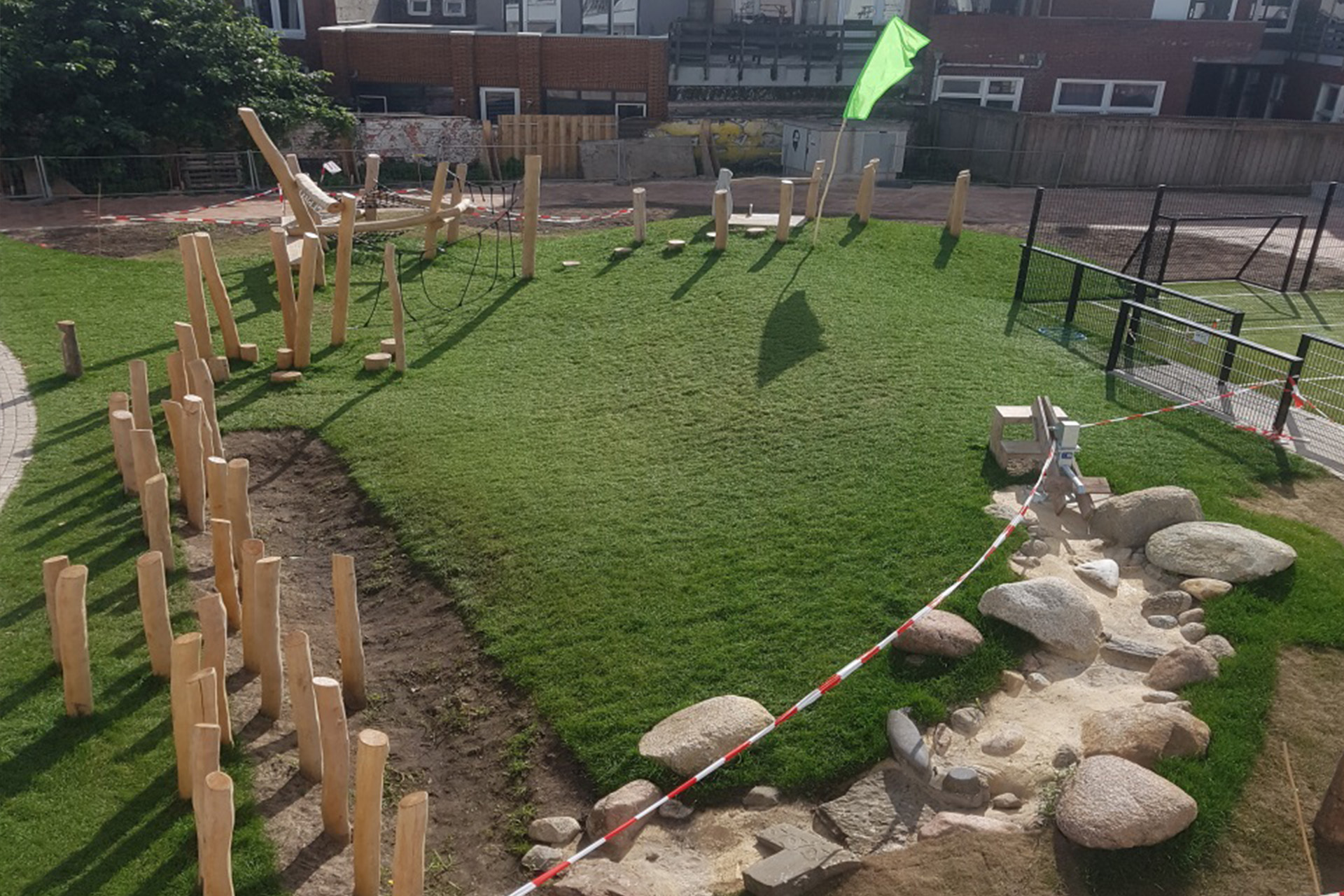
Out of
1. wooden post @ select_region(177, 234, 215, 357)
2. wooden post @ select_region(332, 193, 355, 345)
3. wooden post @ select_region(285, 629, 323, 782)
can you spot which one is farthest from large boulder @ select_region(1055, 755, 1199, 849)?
wooden post @ select_region(177, 234, 215, 357)

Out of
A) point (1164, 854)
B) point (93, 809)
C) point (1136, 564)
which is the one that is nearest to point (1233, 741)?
point (1164, 854)

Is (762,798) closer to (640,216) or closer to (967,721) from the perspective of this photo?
(967,721)

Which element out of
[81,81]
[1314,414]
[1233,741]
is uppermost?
[81,81]

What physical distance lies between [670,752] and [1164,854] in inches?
114

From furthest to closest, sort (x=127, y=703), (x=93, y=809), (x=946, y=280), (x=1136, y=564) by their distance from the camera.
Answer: (x=946, y=280), (x=1136, y=564), (x=127, y=703), (x=93, y=809)

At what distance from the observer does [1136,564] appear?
866cm

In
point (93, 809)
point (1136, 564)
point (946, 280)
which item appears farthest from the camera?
point (946, 280)

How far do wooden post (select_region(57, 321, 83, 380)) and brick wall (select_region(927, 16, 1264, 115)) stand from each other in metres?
24.6

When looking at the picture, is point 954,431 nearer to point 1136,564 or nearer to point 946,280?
point 1136,564

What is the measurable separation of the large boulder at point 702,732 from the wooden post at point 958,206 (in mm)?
13032

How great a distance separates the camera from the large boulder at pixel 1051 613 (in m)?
7.61

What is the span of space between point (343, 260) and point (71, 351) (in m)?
3.56

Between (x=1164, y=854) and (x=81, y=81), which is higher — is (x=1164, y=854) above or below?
below

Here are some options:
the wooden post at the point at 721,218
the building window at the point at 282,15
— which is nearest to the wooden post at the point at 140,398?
the wooden post at the point at 721,218
